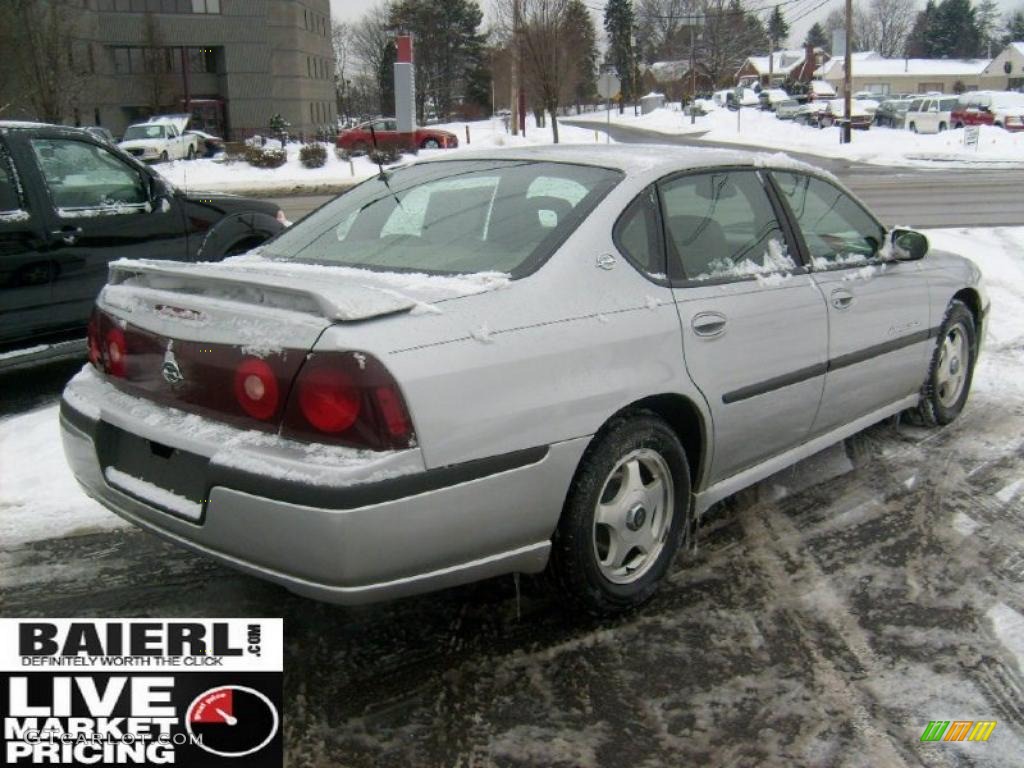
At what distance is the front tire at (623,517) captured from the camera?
305 cm

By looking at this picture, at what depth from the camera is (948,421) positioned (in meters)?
5.37

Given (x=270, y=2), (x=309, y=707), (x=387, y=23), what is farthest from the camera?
(x=387, y=23)

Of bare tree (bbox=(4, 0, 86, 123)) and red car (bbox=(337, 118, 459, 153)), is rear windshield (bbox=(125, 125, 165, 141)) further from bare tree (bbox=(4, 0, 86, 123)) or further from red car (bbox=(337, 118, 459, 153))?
red car (bbox=(337, 118, 459, 153))

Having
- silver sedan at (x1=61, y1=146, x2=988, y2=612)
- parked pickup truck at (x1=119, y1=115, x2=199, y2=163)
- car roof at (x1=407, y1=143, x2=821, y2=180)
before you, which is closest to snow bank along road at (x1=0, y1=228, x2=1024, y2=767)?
silver sedan at (x1=61, y1=146, x2=988, y2=612)

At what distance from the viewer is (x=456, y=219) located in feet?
11.7

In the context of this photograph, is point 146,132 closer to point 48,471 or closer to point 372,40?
point 48,471

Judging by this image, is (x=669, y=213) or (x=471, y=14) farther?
(x=471, y=14)

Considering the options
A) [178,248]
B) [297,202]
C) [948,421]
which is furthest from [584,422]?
[297,202]

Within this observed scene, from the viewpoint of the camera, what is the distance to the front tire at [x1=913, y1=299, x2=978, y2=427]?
5121mm

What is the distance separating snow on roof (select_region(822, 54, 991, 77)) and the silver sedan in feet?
327

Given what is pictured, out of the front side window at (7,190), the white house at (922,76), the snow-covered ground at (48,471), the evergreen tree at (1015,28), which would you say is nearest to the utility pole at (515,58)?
the snow-covered ground at (48,471)

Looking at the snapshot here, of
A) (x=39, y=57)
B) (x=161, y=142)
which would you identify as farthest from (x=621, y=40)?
(x=39, y=57)

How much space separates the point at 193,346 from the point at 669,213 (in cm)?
173

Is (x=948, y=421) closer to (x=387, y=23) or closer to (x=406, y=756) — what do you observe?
(x=406, y=756)
